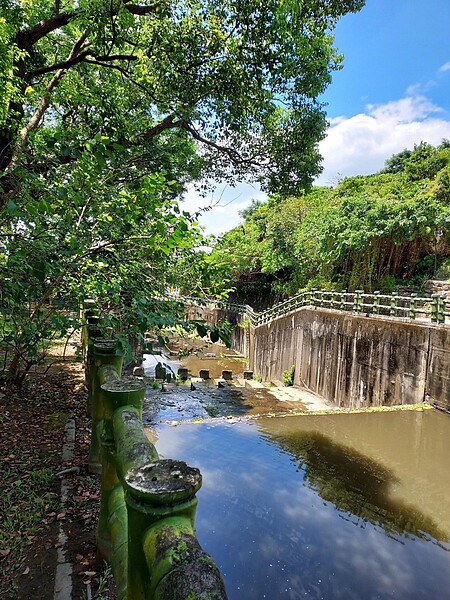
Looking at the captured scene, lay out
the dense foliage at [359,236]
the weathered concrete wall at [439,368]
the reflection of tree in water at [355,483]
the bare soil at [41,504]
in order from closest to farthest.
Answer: the bare soil at [41,504], the reflection of tree in water at [355,483], the weathered concrete wall at [439,368], the dense foliage at [359,236]

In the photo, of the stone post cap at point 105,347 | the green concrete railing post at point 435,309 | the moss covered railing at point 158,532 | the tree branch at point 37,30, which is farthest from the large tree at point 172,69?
the green concrete railing post at point 435,309

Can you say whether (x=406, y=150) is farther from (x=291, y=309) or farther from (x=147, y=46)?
(x=147, y=46)

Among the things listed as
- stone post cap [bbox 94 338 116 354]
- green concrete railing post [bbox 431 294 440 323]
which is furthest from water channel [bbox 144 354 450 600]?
green concrete railing post [bbox 431 294 440 323]

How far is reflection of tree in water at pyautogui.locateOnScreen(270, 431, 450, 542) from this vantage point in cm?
391

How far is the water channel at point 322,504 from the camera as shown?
10.2 feet

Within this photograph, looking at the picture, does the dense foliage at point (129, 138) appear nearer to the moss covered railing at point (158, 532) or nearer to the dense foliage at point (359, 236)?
the moss covered railing at point (158, 532)

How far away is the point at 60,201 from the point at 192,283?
1.67 meters

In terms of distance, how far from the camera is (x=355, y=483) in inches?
182

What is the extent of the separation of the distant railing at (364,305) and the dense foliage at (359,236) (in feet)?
7.90

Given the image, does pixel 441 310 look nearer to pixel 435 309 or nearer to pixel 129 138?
pixel 435 309

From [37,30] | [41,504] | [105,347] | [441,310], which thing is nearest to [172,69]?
[37,30]

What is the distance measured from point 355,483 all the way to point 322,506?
75 centimetres

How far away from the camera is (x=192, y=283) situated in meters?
4.39

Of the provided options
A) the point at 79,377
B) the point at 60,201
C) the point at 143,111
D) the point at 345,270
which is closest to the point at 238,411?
the point at 79,377
